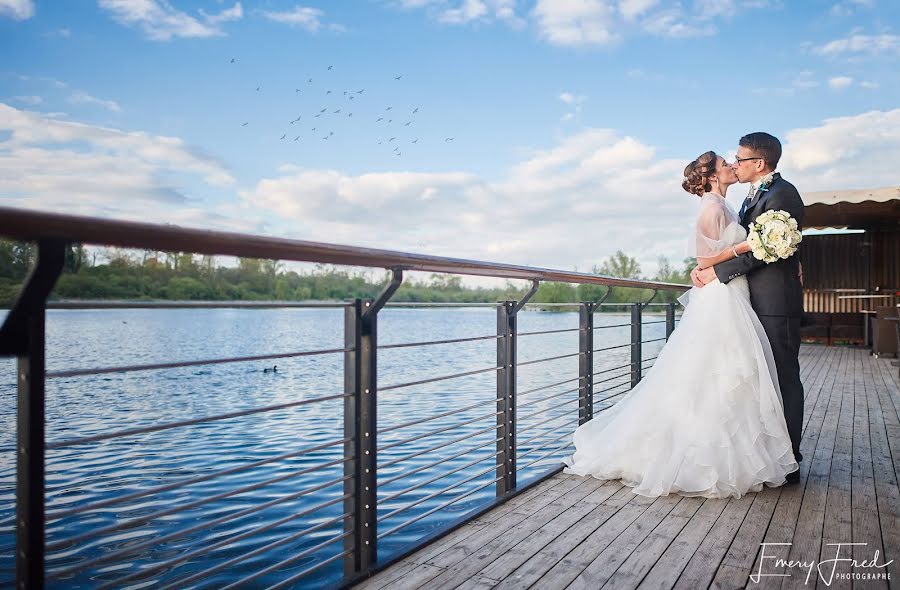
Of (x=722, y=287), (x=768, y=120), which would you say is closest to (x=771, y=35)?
(x=768, y=120)

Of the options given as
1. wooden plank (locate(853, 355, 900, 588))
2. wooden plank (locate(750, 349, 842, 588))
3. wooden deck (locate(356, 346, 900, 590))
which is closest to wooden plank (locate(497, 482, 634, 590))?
wooden deck (locate(356, 346, 900, 590))

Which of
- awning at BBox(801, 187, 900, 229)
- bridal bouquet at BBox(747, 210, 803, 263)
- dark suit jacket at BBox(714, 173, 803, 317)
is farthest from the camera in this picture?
awning at BBox(801, 187, 900, 229)

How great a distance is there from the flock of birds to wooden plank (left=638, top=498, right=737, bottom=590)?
161 feet

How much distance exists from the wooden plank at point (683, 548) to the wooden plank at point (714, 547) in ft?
0.05

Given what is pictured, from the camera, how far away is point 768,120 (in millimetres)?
26906

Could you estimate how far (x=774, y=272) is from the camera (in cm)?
288

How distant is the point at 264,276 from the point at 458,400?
7470 mm

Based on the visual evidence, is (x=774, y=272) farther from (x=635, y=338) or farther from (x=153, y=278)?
(x=153, y=278)

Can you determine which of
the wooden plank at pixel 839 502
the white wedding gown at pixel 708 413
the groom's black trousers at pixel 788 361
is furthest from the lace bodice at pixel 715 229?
the wooden plank at pixel 839 502

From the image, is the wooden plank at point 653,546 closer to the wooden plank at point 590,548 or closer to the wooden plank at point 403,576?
the wooden plank at point 590,548

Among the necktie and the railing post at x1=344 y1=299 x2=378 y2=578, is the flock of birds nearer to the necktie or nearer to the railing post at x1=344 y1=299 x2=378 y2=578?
the necktie

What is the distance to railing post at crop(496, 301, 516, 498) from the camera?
2596mm

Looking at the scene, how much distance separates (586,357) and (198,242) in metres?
2.62

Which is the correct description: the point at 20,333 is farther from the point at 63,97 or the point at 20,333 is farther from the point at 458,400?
the point at 63,97
